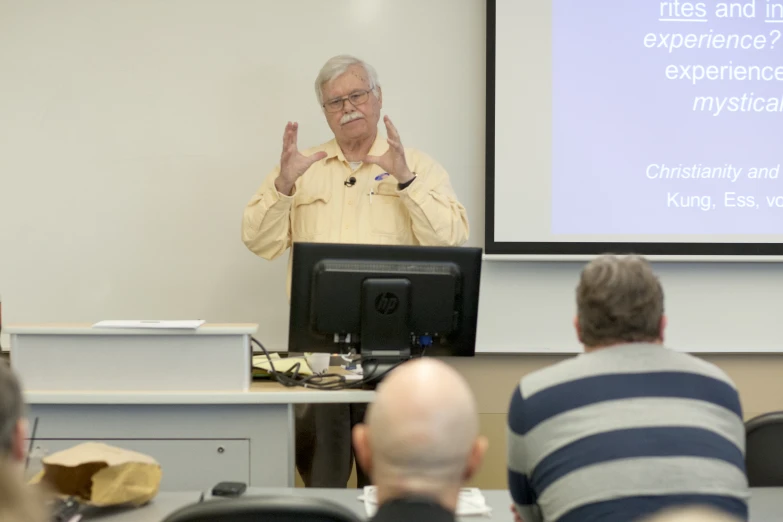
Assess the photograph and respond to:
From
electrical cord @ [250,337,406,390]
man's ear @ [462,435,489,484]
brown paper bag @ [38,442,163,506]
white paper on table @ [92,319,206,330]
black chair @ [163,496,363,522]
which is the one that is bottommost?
brown paper bag @ [38,442,163,506]

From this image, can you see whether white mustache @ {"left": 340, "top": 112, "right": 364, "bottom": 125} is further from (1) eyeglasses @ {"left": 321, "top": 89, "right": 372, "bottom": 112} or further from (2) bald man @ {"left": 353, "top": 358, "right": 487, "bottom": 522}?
(2) bald man @ {"left": 353, "top": 358, "right": 487, "bottom": 522}

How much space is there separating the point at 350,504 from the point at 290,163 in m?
1.43

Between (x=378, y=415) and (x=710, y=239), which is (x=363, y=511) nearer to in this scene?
(x=378, y=415)

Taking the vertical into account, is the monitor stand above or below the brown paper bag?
above

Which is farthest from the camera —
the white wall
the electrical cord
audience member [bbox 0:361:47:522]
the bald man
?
the white wall

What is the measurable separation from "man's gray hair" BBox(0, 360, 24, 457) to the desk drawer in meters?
1.24

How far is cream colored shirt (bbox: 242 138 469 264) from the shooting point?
118 inches

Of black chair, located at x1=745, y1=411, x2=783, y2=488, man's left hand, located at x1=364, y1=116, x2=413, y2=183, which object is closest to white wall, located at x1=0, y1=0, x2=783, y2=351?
man's left hand, located at x1=364, y1=116, x2=413, y2=183

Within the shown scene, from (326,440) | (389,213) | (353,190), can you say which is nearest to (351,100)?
(353,190)

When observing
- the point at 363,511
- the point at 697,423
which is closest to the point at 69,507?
the point at 363,511

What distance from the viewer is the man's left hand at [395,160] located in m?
2.89

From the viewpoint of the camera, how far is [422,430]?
3.02ft

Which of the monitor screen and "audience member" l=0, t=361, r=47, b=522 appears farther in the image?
the monitor screen

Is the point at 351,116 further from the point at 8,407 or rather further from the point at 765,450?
the point at 8,407
